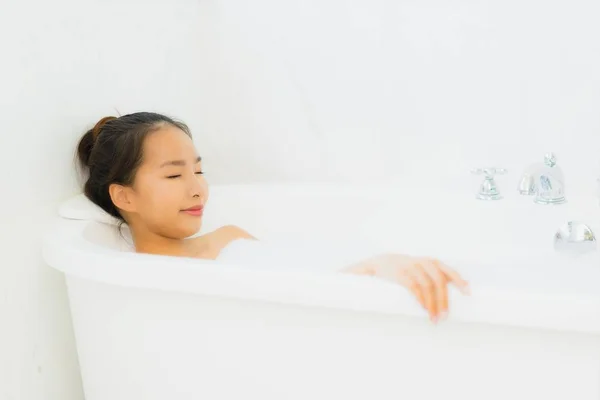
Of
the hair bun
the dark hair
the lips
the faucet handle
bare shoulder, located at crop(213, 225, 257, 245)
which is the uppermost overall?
the hair bun

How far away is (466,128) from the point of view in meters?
1.59

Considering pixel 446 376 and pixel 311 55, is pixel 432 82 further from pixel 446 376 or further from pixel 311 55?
pixel 446 376

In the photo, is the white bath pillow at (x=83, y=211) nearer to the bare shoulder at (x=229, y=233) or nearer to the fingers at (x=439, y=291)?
the bare shoulder at (x=229, y=233)

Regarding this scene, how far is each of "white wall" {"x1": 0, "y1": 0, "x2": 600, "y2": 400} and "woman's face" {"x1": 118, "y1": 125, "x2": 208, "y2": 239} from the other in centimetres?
18

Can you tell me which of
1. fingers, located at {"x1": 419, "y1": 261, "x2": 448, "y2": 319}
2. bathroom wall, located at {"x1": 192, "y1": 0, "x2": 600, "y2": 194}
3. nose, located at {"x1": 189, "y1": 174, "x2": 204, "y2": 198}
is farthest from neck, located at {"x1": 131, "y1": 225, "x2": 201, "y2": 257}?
fingers, located at {"x1": 419, "y1": 261, "x2": 448, "y2": 319}

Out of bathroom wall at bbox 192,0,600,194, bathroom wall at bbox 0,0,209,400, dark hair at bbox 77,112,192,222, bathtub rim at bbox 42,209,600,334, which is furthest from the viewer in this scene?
bathroom wall at bbox 192,0,600,194

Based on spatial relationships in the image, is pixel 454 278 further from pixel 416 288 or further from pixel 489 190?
pixel 489 190

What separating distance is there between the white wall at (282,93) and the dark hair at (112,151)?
46mm

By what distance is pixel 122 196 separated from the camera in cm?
126

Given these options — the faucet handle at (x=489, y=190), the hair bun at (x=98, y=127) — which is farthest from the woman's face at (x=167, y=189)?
the faucet handle at (x=489, y=190)

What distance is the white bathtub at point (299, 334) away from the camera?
79 centimetres

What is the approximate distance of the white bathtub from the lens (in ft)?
2.58

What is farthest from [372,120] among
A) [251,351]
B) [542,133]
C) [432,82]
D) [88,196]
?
[251,351]

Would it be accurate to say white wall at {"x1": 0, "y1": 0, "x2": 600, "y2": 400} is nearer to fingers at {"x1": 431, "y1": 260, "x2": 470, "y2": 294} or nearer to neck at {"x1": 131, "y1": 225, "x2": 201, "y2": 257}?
neck at {"x1": 131, "y1": 225, "x2": 201, "y2": 257}
